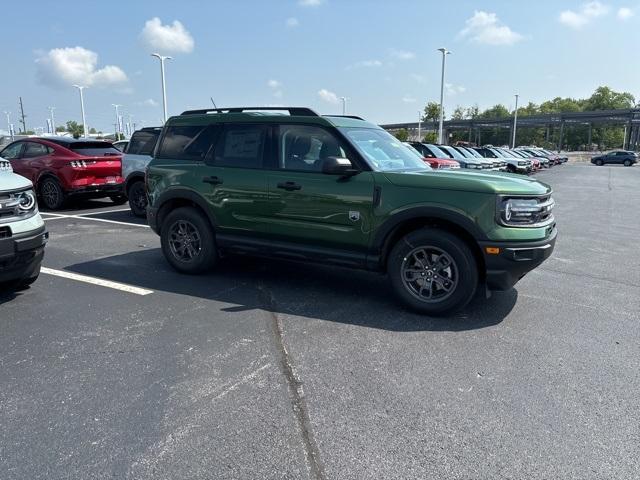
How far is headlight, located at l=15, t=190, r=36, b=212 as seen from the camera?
479 centimetres

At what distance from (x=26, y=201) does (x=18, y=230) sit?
1.25 feet

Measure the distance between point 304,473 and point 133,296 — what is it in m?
3.41

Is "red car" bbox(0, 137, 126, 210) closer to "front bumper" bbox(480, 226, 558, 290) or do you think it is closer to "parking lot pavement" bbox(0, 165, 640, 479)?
"parking lot pavement" bbox(0, 165, 640, 479)

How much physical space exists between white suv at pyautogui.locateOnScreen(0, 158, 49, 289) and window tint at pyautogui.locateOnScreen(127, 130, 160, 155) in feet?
18.5

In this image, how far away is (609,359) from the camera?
12.5 feet

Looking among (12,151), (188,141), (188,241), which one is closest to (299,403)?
(188,241)

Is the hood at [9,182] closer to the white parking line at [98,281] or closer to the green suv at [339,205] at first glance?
the white parking line at [98,281]

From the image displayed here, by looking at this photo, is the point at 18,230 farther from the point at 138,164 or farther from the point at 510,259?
the point at 138,164

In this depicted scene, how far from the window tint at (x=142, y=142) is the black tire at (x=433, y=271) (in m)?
7.55

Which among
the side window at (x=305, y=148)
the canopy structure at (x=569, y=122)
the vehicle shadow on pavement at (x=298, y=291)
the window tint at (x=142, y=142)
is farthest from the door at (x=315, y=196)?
the canopy structure at (x=569, y=122)

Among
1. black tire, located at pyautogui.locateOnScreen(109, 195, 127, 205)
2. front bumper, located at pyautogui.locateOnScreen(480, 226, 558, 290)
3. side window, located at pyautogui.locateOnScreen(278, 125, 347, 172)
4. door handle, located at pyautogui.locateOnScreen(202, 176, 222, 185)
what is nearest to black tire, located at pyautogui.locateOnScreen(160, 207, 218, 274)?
door handle, located at pyautogui.locateOnScreen(202, 176, 222, 185)

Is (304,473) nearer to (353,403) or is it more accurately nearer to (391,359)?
(353,403)

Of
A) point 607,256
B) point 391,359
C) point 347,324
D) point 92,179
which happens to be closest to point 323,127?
point 347,324

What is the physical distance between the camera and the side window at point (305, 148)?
5.12 m
